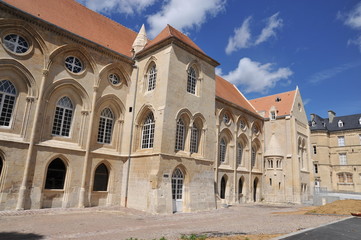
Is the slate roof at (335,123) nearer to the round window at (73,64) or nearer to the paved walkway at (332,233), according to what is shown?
the paved walkway at (332,233)

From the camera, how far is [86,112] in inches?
653

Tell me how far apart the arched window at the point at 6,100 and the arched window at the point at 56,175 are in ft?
10.5

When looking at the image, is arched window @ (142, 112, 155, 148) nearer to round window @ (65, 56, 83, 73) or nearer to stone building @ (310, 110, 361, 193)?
round window @ (65, 56, 83, 73)

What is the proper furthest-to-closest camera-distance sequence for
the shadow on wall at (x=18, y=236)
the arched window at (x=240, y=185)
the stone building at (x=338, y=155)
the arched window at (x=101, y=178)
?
the stone building at (x=338, y=155)
the arched window at (x=240, y=185)
the arched window at (x=101, y=178)
the shadow on wall at (x=18, y=236)

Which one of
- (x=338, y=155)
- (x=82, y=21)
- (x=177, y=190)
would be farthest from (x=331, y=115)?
(x=82, y=21)

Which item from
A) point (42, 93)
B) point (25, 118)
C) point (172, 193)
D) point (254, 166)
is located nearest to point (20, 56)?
point (42, 93)

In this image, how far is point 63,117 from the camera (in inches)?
624

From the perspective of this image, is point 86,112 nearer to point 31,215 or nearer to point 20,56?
point 20,56

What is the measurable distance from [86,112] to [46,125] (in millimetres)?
2502

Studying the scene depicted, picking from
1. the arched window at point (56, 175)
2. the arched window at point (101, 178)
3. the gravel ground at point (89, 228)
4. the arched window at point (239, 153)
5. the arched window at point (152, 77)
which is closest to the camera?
the gravel ground at point (89, 228)

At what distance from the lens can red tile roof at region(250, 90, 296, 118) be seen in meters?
31.4

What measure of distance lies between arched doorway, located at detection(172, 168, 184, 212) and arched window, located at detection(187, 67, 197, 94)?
Result: 5.90 meters

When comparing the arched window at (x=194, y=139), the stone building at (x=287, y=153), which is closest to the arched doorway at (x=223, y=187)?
the arched window at (x=194, y=139)

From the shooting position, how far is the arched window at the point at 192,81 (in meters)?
19.2
